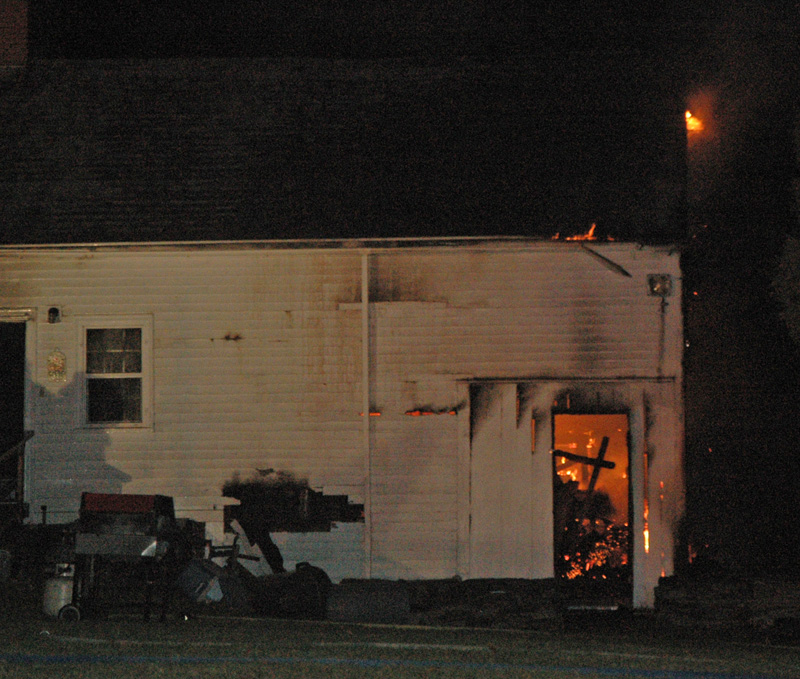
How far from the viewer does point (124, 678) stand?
6965mm

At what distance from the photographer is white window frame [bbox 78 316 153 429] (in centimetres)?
1254

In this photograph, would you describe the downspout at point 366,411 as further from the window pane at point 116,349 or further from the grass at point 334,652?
the window pane at point 116,349

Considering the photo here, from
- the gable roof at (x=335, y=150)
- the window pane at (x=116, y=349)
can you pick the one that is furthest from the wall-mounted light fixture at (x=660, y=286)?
the window pane at (x=116, y=349)

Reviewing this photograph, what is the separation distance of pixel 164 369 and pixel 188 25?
5.94 metres

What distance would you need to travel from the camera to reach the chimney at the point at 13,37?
14.1m

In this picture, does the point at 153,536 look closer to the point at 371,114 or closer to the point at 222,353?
the point at 222,353

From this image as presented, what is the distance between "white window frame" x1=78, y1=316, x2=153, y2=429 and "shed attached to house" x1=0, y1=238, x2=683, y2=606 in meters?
0.03

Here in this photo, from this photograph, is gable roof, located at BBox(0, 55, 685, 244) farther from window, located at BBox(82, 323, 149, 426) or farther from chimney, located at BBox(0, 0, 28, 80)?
window, located at BBox(82, 323, 149, 426)

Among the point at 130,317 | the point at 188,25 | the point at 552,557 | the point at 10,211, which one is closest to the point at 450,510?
the point at 552,557

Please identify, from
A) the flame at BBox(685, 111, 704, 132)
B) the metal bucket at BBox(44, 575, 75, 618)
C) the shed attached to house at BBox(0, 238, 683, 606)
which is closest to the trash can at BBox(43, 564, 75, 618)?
the metal bucket at BBox(44, 575, 75, 618)

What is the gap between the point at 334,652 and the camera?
7.87 metres

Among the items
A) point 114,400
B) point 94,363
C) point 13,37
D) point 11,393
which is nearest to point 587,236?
point 114,400

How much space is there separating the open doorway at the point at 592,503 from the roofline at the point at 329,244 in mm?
2274

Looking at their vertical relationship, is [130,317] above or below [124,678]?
above
